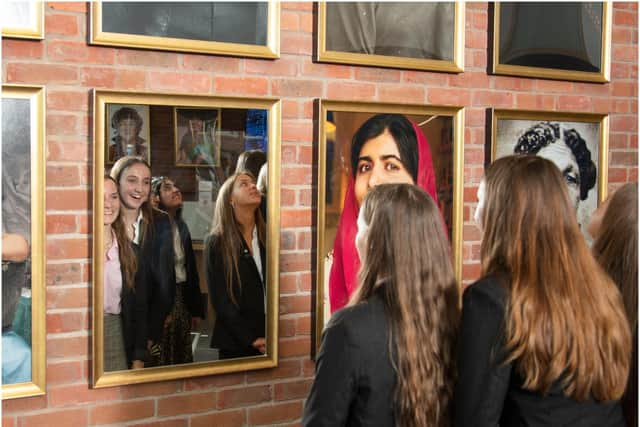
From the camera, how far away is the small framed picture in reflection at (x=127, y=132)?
8.36 feet

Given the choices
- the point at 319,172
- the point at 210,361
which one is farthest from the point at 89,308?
the point at 319,172

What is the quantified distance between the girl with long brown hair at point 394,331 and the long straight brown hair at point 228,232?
100 centimetres

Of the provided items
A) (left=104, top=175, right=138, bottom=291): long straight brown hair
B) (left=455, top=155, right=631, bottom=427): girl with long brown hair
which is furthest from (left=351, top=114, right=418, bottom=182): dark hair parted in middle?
(left=455, top=155, right=631, bottom=427): girl with long brown hair

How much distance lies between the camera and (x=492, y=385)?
5.74 feet

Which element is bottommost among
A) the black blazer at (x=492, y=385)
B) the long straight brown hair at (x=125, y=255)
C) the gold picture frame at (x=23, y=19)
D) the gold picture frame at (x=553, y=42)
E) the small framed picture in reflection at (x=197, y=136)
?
the black blazer at (x=492, y=385)

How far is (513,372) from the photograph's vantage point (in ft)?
5.85

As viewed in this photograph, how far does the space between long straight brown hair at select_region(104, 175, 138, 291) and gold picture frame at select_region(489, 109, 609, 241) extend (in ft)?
5.58

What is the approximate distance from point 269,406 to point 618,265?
1.53 meters

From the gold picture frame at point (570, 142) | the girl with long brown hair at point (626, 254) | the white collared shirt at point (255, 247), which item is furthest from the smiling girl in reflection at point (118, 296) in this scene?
the gold picture frame at point (570, 142)

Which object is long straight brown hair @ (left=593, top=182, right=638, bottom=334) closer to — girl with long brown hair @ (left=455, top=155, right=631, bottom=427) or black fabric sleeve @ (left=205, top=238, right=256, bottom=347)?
girl with long brown hair @ (left=455, top=155, right=631, bottom=427)

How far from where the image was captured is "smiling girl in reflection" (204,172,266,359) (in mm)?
2768

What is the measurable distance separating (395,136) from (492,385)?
153 cm

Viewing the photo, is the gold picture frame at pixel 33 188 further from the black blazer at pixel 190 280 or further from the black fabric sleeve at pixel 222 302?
the black fabric sleeve at pixel 222 302

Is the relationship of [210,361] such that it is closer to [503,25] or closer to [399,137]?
[399,137]
